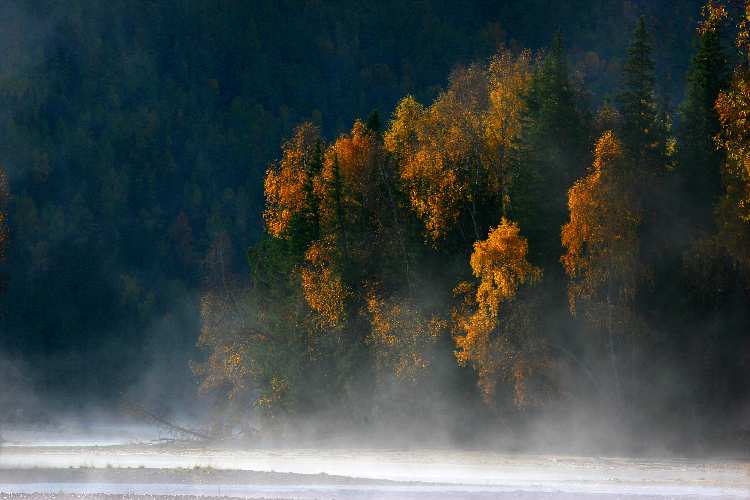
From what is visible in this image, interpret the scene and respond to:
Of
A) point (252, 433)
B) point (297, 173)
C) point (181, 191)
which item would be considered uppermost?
point (181, 191)

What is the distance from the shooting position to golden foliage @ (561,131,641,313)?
138 ft

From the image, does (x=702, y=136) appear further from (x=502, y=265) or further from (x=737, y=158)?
(x=737, y=158)

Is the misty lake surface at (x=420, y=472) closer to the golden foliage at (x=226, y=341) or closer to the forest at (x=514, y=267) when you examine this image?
the forest at (x=514, y=267)

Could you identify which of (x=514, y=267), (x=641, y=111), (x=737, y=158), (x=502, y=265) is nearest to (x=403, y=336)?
(x=502, y=265)

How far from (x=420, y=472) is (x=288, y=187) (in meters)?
20.5

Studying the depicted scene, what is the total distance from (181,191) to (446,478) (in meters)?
111

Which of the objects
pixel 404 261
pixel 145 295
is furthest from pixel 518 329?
pixel 145 295

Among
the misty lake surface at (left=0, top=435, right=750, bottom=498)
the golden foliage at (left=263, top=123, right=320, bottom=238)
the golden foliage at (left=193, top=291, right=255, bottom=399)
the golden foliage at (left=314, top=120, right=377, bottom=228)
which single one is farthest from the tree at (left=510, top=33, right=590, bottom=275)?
the golden foliage at (left=193, top=291, right=255, bottom=399)

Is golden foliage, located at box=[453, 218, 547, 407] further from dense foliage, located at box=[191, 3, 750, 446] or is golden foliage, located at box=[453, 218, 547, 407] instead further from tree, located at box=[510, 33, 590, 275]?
tree, located at box=[510, 33, 590, 275]

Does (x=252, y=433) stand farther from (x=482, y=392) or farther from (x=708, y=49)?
(x=708, y=49)

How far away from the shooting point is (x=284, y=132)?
142m

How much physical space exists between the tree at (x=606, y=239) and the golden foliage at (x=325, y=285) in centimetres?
1062

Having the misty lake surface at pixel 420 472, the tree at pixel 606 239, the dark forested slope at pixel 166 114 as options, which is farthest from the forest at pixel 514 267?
the dark forested slope at pixel 166 114

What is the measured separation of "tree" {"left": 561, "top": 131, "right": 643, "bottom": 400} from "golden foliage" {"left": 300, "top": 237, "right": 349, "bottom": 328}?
10.6 metres
